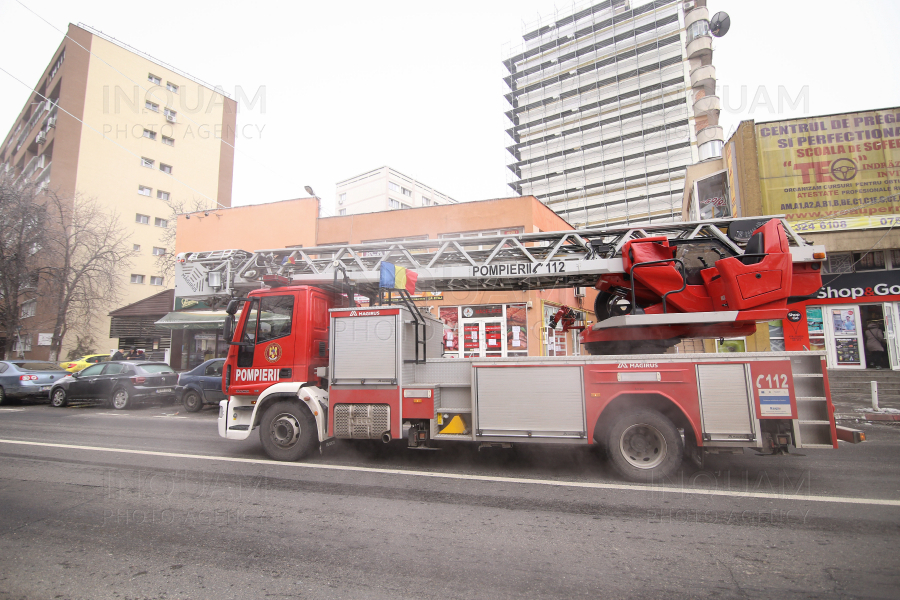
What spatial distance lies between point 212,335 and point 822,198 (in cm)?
2551

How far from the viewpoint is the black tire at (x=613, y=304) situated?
6840mm

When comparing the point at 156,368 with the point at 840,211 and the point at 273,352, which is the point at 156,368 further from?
the point at 840,211

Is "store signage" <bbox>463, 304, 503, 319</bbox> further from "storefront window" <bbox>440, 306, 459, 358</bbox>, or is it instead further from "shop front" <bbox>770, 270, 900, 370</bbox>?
"shop front" <bbox>770, 270, 900, 370</bbox>

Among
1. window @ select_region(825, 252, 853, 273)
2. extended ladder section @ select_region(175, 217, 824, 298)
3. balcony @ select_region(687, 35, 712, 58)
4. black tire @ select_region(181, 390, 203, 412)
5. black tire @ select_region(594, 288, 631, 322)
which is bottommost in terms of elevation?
black tire @ select_region(181, 390, 203, 412)

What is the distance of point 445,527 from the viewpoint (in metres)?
4.16

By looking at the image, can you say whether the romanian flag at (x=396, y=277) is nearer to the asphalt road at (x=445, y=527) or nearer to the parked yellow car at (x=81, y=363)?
the asphalt road at (x=445, y=527)

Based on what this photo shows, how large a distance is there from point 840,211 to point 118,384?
23.5m

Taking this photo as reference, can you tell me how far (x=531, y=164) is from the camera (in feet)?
235

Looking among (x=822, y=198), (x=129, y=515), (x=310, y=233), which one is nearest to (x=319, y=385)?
(x=129, y=515)

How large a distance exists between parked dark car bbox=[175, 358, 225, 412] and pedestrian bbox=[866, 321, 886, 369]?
19709 mm

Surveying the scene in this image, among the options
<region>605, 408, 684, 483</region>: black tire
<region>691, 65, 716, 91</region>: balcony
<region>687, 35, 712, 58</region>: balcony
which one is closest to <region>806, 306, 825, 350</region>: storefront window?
<region>605, 408, 684, 483</region>: black tire

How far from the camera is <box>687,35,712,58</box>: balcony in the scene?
43.7m

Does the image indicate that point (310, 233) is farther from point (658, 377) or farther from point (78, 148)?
point (78, 148)

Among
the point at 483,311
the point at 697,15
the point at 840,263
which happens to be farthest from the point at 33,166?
the point at 697,15
